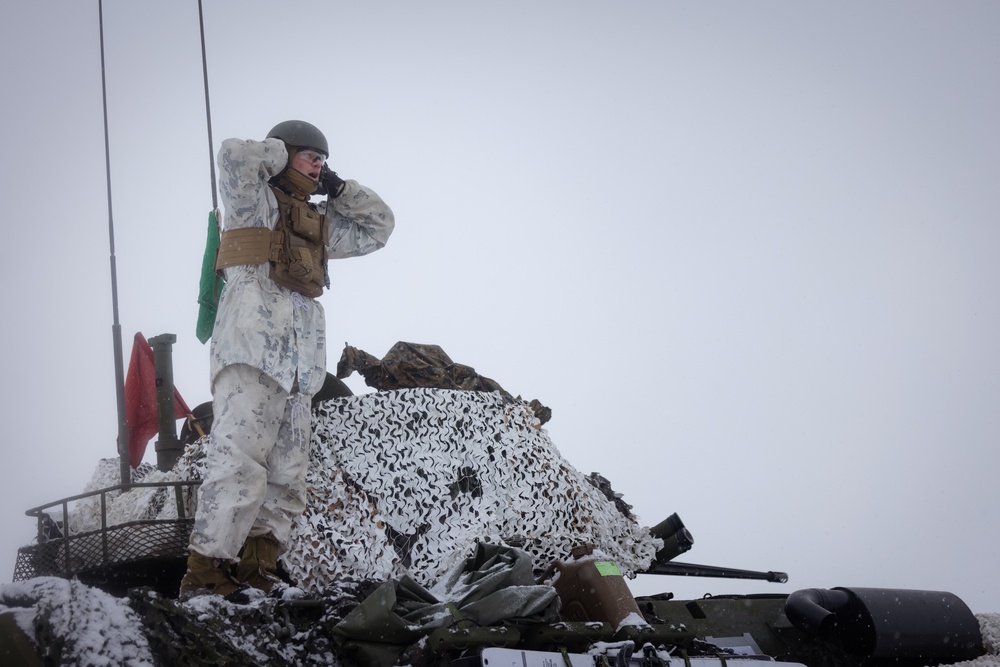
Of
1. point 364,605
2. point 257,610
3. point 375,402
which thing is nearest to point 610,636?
point 364,605

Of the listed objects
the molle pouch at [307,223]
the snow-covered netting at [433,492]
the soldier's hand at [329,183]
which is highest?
the soldier's hand at [329,183]

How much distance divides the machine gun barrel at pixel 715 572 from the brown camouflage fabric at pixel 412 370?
1.25 metres

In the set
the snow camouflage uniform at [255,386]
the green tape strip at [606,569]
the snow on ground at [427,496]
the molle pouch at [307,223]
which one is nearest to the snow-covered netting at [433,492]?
the snow on ground at [427,496]

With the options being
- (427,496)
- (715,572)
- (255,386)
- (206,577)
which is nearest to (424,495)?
(427,496)

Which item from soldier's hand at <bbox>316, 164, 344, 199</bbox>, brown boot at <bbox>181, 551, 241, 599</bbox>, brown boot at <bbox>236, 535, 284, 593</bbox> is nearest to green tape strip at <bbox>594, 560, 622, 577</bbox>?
brown boot at <bbox>236, 535, 284, 593</bbox>

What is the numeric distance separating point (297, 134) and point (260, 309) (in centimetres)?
98

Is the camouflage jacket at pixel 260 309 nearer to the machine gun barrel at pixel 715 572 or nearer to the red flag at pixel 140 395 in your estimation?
the red flag at pixel 140 395

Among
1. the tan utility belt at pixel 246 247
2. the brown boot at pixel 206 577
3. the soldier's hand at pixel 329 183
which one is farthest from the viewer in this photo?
the soldier's hand at pixel 329 183

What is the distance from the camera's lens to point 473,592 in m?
4.20

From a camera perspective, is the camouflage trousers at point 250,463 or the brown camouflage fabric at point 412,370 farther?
the brown camouflage fabric at point 412,370

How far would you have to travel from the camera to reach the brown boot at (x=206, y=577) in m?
4.62

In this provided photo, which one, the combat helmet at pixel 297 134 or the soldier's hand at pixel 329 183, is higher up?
the combat helmet at pixel 297 134

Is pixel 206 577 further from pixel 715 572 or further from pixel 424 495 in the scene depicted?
pixel 715 572

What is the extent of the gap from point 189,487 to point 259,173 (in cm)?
159
